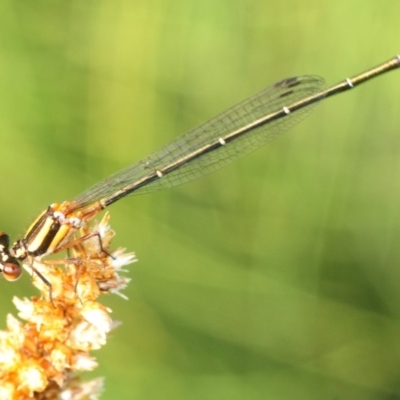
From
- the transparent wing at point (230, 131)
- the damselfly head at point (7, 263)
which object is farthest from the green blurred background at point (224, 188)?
the damselfly head at point (7, 263)

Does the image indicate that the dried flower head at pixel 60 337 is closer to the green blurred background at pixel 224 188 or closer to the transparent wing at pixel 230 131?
the transparent wing at pixel 230 131

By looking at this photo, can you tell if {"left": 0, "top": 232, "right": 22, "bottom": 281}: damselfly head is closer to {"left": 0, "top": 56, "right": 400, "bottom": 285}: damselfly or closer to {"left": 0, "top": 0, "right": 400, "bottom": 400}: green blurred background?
{"left": 0, "top": 56, "right": 400, "bottom": 285}: damselfly

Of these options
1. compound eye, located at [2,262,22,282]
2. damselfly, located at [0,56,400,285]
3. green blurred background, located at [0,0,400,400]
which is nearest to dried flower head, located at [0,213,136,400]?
compound eye, located at [2,262,22,282]

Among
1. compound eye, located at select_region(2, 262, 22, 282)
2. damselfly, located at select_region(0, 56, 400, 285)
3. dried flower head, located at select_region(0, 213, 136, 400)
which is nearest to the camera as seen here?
dried flower head, located at select_region(0, 213, 136, 400)

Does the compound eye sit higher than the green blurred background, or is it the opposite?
the green blurred background

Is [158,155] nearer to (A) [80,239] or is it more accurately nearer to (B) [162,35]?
(B) [162,35]

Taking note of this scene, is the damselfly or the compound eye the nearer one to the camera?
the compound eye

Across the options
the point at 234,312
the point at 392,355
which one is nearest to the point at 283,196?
the point at 234,312

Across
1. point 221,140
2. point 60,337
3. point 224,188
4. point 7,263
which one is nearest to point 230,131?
point 221,140
